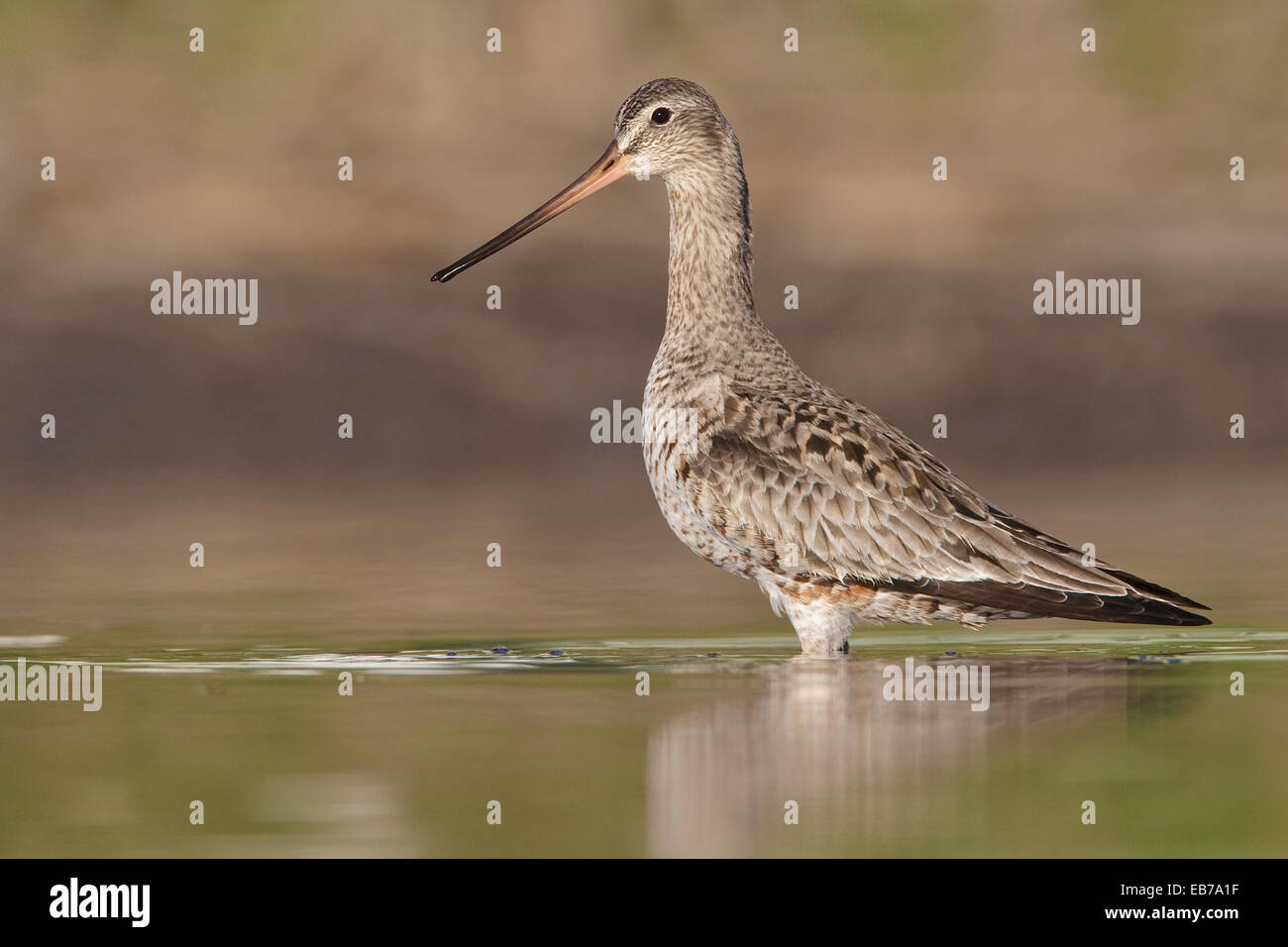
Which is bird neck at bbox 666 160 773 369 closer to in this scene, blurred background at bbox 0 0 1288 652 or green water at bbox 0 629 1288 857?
green water at bbox 0 629 1288 857

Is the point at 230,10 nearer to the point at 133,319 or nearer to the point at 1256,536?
the point at 133,319

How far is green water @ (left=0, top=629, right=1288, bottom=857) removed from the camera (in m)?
9.43

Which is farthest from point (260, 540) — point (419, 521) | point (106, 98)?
point (106, 98)

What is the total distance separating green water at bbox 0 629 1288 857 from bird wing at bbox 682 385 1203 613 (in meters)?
0.55

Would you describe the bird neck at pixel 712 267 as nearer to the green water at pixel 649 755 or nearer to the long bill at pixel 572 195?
the long bill at pixel 572 195

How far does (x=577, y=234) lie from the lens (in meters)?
27.1

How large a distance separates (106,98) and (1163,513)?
1464cm

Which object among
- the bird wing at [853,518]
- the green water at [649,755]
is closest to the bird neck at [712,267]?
the bird wing at [853,518]

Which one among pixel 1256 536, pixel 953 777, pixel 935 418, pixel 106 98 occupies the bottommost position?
pixel 953 777

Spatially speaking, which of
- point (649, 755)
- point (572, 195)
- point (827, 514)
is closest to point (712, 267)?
point (572, 195)

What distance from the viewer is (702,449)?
13188mm

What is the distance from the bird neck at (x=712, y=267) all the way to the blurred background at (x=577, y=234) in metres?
8.67

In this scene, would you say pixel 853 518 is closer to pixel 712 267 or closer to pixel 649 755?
pixel 712 267

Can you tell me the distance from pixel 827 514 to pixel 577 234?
14507 mm
